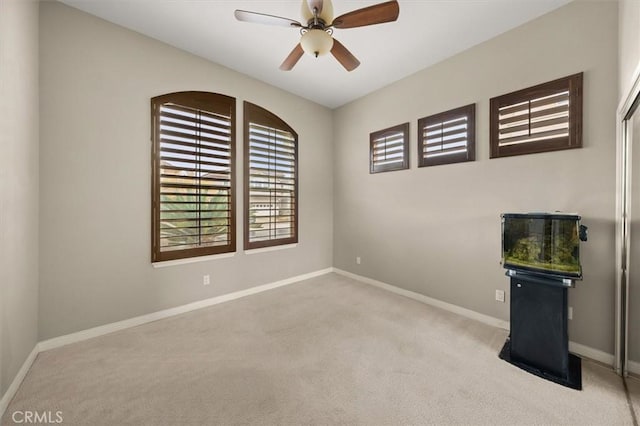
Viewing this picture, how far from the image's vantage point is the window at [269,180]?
3.60 metres

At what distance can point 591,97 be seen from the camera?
2.14 m

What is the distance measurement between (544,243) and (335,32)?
278 cm

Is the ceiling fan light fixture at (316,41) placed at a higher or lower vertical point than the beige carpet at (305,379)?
higher

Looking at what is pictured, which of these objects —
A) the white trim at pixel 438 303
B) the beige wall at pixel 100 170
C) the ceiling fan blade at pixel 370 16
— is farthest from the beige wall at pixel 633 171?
the beige wall at pixel 100 170

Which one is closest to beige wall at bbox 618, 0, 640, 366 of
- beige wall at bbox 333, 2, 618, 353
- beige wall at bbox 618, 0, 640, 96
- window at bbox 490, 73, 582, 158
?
beige wall at bbox 618, 0, 640, 96

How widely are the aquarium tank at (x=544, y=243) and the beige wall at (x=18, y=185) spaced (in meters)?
3.67

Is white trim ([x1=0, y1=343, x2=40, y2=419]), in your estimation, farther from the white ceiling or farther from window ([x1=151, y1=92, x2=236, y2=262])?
the white ceiling

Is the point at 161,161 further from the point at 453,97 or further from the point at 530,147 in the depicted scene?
the point at 530,147

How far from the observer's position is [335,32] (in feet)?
8.75

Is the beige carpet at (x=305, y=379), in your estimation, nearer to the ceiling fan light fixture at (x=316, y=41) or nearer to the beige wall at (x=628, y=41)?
the beige wall at (x=628, y=41)

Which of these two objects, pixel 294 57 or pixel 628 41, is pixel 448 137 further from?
pixel 294 57

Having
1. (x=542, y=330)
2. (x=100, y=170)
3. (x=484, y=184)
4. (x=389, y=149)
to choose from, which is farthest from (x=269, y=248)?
(x=542, y=330)

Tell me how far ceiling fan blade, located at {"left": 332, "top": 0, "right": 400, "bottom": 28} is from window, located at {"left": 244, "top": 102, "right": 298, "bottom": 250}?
2013 mm

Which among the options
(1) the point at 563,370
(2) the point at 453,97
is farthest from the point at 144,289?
(2) the point at 453,97
